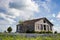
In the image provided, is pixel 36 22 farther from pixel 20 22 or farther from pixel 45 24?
pixel 20 22

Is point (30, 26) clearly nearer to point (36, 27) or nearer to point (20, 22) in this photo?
point (36, 27)

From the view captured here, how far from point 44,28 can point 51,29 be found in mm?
2552

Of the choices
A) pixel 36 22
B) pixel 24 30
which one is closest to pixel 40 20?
pixel 36 22

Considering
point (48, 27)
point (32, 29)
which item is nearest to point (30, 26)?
point (32, 29)

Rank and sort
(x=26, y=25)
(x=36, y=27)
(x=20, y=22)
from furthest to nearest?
(x=20, y=22), (x=26, y=25), (x=36, y=27)

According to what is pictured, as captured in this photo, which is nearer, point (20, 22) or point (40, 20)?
point (40, 20)

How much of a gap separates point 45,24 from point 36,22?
2.79 m

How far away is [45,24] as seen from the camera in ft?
150

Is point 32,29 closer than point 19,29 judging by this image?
Yes

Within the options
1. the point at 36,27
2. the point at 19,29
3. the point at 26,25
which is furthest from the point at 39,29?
the point at 19,29

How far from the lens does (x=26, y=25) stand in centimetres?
4644

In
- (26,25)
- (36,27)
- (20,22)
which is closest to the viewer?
(36,27)

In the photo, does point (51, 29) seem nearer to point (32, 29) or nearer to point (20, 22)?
point (32, 29)

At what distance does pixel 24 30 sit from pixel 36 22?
4306mm
